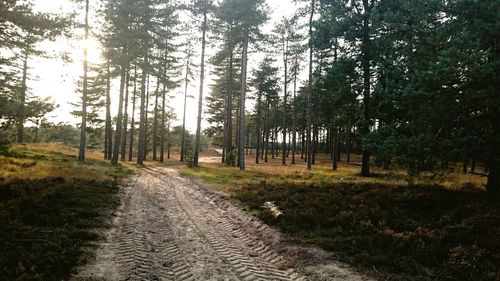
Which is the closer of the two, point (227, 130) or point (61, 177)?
point (61, 177)

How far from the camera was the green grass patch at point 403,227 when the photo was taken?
6.40m

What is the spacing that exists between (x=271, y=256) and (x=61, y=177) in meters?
11.2

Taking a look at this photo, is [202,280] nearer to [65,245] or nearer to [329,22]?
[65,245]

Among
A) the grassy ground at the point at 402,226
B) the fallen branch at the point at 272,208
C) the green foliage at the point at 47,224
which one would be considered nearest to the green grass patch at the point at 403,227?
the grassy ground at the point at 402,226

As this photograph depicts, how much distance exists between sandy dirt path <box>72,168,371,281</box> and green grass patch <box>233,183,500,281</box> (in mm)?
799

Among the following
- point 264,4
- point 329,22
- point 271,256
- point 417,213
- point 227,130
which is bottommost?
point 271,256

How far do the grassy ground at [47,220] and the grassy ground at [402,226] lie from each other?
5.09 m

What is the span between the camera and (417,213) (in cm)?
991

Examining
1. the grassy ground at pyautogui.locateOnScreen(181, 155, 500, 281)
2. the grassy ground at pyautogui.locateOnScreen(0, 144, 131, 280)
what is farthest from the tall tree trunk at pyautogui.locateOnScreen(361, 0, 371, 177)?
→ the grassy ground at pyautogui.locateOnScreen(0, 144, 131, 280)

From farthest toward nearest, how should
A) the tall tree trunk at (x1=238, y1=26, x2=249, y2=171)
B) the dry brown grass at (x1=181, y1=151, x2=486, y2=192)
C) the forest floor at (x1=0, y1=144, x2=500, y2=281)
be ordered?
the tall tree trunk at (x1=238, y1=26, x2=249, y2=171), the dry brown grass at (x1=181, y1=151, x2=486, y2=192), the forest floor at (x1=0, y1=144, x2=500, y2=281)

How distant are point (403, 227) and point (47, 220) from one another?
924cm

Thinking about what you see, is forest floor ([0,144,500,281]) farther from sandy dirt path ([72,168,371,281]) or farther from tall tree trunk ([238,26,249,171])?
tall tree trunk ([238,26,249,171])

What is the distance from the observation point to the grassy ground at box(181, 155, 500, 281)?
20.9 ft

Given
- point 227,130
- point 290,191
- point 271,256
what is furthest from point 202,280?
point 227,130
